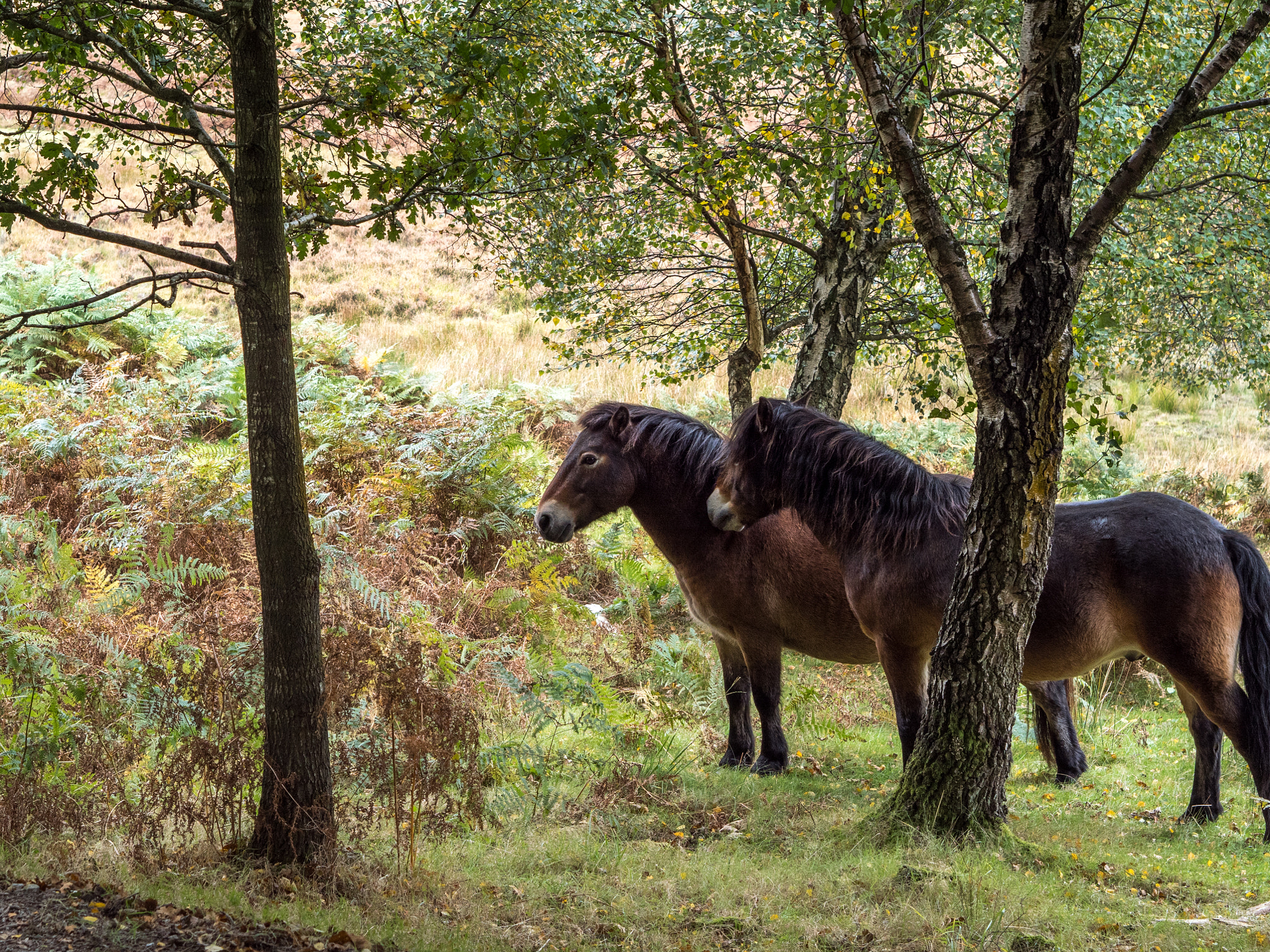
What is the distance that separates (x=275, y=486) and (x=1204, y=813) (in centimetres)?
524

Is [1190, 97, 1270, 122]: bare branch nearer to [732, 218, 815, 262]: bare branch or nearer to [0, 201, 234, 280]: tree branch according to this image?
[732, 218, 815, 262]: bare branch

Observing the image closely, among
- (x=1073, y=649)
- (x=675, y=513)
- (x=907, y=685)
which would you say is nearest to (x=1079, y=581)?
(x=1073, y=649)

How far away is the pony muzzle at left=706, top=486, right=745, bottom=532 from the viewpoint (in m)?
5.59

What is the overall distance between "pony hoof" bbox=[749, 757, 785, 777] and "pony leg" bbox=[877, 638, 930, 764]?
1.05 meters

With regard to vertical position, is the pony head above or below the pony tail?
above

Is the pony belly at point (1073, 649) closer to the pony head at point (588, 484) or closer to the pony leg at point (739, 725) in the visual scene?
the pony leg at point (739, 725)

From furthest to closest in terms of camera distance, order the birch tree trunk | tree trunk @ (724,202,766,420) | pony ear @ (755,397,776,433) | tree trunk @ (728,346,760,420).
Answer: tree trunk @ (728,346,760,420) < tree trunk @ (724,202,766,420) < pony ear @ (755,397,776,433) < the birch tree trunk

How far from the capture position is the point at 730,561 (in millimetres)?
5941

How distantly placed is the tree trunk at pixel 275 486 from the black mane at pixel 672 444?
2.83m

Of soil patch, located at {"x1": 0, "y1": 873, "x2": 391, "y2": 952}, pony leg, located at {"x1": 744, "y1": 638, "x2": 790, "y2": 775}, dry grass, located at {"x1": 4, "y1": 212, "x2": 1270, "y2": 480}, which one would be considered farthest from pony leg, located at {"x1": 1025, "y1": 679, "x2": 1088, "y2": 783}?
dry grass, located at {"x1": 4, "y1": 212, "x2": 1270, "y2": 480}

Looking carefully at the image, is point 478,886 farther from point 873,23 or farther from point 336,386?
point 336,386

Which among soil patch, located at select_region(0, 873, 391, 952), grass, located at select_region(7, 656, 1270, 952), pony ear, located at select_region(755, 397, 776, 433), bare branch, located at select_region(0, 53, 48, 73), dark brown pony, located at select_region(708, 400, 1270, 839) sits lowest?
grass, located at select_region(7, 656, 1270, 952)

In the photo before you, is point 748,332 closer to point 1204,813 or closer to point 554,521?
point 554,521

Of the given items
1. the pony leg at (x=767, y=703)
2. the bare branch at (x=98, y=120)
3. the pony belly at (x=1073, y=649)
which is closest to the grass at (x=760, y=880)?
the pony leg at (x=767, y=703)
